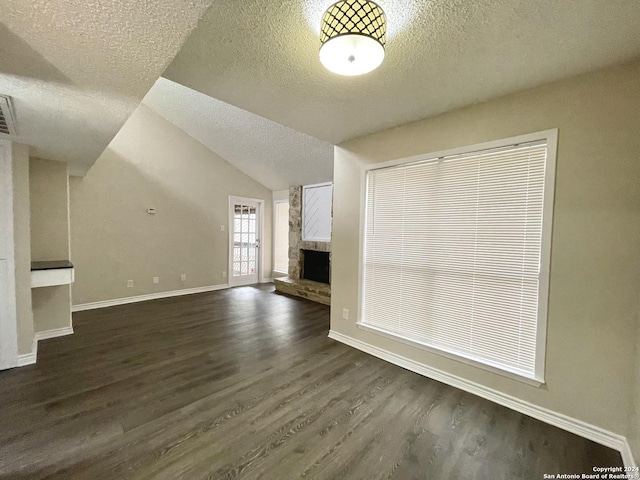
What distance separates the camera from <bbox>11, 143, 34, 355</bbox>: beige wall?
2469 mm

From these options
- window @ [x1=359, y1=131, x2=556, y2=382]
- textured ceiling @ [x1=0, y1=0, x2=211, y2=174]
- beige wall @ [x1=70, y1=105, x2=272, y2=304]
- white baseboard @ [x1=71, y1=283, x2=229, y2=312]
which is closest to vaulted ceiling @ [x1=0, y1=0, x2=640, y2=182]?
textured ceiling @ [x1=0, y1=0, x2=211, y2=174]

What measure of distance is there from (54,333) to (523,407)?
483 centimetres

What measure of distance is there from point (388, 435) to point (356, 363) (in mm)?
940

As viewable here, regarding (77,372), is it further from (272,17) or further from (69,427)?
(272,17)

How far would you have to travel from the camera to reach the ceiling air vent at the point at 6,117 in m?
1.64

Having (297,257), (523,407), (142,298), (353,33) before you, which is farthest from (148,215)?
(523,407)

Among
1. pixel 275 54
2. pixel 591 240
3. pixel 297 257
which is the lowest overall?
pixel 297 257

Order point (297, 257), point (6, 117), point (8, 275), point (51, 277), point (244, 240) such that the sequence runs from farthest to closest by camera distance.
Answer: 1. point (244, 240)
2. point (297, 257)
3. point (51, 277)
4. point (8, 275)
5. point (6, 117)

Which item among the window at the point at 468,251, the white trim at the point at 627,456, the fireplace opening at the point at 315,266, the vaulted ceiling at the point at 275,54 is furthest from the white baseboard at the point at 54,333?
the white trim at the point at 627,456

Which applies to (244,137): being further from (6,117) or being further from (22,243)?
(22,243)

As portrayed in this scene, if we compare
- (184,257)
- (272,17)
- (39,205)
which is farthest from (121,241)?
(272,17)

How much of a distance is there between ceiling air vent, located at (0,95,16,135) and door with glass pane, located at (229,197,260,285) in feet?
12.7

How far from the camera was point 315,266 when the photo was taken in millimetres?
5820

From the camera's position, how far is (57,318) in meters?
3.24
